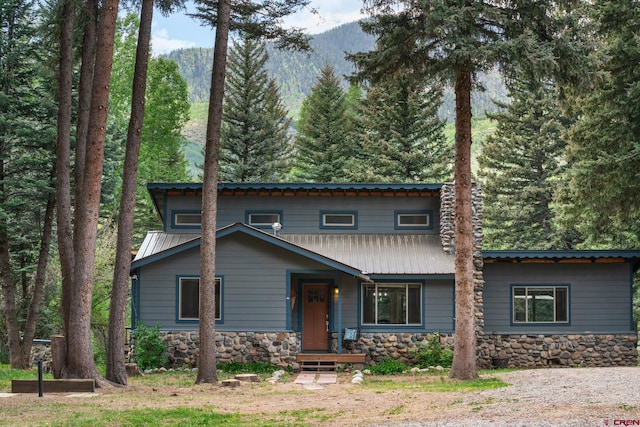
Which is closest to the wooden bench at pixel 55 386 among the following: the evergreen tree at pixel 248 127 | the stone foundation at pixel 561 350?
the stone foundation at pixel 561 350

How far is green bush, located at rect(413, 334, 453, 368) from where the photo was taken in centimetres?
2209

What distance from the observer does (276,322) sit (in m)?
21.8

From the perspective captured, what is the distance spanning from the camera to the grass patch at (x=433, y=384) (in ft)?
50.5

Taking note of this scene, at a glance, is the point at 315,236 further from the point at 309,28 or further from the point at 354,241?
the point at 309,28

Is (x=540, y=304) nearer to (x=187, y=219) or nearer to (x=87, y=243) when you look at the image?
(x=187, y=219)

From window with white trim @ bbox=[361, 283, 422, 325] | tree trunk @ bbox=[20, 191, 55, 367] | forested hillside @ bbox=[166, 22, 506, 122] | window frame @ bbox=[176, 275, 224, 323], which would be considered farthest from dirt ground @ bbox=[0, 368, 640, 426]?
forested hillside @ bbox=[166, 22, 506, 122]

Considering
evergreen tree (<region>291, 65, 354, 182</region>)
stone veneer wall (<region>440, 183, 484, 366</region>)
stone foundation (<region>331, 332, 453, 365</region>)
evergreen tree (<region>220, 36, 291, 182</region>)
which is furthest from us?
evergreen tree (<region>291, 65, 354, 182</region>)

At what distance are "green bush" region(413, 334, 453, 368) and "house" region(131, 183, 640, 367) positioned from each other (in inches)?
10.2

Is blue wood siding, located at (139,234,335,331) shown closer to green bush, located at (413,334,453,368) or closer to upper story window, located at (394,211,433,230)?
green bush, located at (413,334,453,368)

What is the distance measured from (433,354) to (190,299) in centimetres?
642

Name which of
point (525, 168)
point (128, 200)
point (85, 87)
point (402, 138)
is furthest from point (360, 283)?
point (402, 138)

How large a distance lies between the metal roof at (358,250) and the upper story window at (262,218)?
1.86 ft

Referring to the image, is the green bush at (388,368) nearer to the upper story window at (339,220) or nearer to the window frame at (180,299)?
the window frame at (180,299)

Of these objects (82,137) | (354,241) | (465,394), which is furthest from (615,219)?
(82,137)
